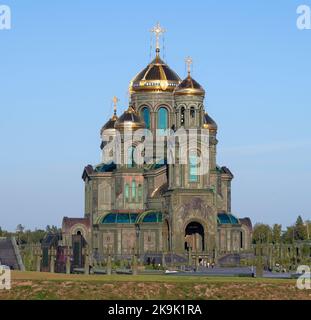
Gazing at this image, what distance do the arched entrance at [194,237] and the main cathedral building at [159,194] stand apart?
0.09 metres

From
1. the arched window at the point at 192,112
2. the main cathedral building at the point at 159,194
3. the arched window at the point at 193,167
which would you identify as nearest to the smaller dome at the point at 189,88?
the main cathedral building at the point at 159,194

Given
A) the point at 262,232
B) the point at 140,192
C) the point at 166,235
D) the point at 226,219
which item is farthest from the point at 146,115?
the point at 262,232

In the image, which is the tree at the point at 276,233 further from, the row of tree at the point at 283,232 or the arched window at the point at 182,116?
the arched window at the point at 182,116

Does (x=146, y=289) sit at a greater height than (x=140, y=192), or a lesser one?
lesser

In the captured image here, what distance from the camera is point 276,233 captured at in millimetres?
164625

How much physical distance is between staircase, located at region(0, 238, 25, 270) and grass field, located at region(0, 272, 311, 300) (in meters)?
18.1

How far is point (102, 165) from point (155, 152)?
561 cm

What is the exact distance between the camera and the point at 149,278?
7400 centimetres

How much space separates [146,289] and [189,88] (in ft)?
156

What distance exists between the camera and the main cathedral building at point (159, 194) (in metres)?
112

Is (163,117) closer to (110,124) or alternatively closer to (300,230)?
(110,124)

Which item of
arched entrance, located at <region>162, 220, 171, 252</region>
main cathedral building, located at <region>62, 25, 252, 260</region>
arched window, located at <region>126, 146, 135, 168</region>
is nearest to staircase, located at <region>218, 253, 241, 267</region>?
main cathedral building, located at <region>62, 25, 252, 260</region>
